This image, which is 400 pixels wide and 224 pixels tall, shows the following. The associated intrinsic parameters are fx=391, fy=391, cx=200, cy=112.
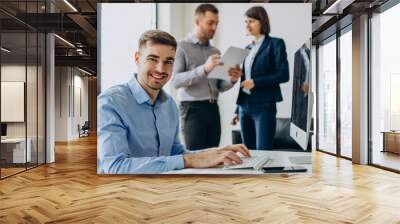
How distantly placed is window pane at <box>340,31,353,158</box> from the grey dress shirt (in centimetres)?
412

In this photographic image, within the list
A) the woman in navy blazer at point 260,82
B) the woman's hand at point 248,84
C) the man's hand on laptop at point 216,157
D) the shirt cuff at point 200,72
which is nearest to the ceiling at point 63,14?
the woman in navy blazer at point 260,82

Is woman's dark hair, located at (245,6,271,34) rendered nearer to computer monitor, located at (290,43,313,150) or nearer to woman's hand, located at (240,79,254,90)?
computer monitor, located at (290,43,313,150)

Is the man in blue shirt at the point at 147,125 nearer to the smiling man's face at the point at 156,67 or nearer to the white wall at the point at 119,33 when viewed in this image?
the smiling man's face at the point at 156,67

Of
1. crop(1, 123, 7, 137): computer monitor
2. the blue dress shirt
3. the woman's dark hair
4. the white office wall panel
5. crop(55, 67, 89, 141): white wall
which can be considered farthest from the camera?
crop(55, 67, 89, 141): white wall

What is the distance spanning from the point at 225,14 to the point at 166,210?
3.33m

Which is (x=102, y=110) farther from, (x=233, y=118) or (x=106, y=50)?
(x=233, y=118)

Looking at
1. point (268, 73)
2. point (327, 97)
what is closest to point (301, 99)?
point (268, 73)

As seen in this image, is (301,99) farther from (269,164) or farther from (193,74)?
(193,74)

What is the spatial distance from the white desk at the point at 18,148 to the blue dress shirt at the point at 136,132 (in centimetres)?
188

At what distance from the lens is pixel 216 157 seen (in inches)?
242

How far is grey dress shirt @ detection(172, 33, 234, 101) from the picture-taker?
6066 mm

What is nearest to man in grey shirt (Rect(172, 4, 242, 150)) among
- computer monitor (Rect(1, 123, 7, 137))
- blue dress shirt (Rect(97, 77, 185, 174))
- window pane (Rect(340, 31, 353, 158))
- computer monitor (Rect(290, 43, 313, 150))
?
blue dress shirt (Rect(97, 77, 185, 174))

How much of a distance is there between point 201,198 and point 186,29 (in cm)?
270

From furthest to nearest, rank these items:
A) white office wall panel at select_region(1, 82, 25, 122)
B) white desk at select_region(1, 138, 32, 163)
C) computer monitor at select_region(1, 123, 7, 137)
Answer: white desk at select_region(1, 138, 32, 163), computer monitor at select_region(1, 123, 7, 137), white office wall panel at select_region(1, 82, 25, 122)
